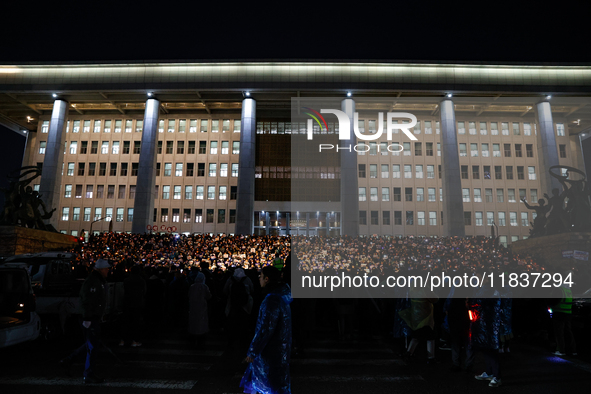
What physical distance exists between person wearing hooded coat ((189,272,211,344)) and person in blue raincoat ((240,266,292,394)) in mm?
4878

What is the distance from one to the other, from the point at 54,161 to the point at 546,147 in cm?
4585

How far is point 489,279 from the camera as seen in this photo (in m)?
6.69

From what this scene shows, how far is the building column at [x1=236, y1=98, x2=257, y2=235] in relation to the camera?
3656cm

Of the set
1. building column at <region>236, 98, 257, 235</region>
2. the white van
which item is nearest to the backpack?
the white van

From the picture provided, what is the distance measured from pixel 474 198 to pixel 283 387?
50996mm

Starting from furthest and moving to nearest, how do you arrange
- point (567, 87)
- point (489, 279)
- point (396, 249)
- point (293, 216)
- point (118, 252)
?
point (293, 216), point (567, 87), point (118, 252), point (396, 249), point (489, 279)

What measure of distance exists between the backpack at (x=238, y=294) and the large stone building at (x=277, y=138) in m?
30.4

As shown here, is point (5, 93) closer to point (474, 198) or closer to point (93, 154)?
point (93, 154)

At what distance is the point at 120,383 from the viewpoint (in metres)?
6.20

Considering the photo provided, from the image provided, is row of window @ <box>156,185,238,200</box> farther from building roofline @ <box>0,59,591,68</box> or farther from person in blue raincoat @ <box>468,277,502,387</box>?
person in blue raincoat @ <box>468,277,502,387</box>

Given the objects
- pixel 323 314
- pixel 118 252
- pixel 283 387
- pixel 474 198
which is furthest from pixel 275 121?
pixel 283 387

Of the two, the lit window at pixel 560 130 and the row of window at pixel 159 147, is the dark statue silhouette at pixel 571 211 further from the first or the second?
the row of window at pixel 159 147

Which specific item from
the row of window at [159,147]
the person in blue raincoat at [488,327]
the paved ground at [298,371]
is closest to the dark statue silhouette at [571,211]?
the paved ground at [298,371]

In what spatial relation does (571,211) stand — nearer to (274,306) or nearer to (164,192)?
(274,306)
